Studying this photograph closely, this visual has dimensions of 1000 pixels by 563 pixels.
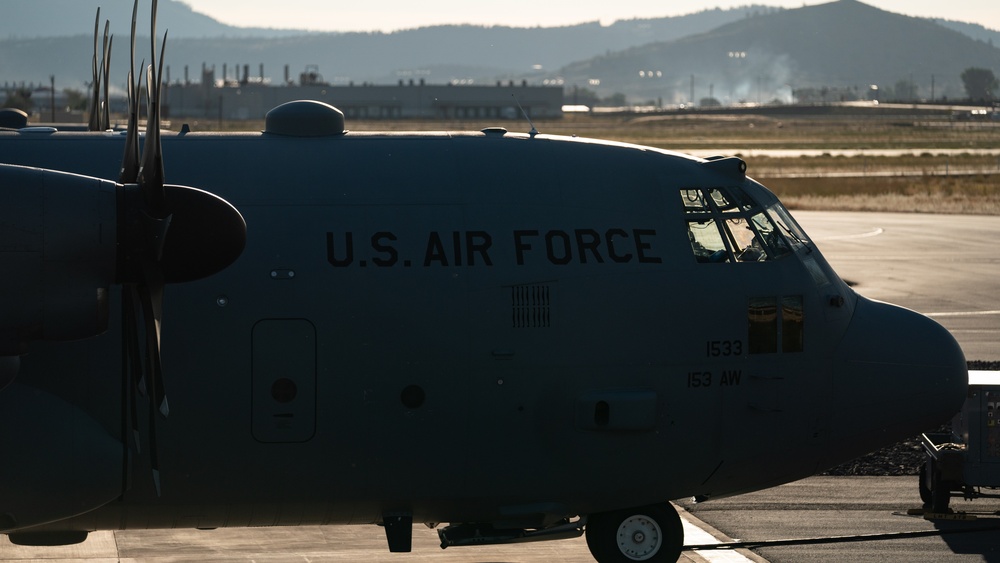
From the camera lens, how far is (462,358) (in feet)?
36.8

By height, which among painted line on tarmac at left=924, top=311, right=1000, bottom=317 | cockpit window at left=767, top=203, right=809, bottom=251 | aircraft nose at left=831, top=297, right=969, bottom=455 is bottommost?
painted line on tarmac at left=924, top=311, right=1000, bottom=317

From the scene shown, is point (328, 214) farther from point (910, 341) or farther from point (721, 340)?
point (910, 341)

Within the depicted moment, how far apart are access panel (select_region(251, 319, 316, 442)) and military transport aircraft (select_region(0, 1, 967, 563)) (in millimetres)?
20

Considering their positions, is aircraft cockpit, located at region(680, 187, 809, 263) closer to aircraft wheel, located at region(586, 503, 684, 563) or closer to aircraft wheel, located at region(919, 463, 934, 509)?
aircraft wheel, located at region(586, 503, 684, 563)

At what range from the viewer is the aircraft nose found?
12.2m

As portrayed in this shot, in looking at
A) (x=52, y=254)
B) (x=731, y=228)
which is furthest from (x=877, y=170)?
(x=52, y=254)

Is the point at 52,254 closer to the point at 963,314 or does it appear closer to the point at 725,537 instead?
the point at 725,537

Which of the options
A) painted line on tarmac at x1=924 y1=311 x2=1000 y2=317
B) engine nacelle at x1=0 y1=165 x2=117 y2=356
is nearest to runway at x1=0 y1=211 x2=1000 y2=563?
engine nacelle at x1=0 y1=165 x2=117 y2=356

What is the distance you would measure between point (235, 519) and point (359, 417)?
1.58 meters

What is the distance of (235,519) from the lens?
1135 centimetres

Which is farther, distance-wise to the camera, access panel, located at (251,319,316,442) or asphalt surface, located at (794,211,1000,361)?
asphalt surface, located at (794,211,1000,361)

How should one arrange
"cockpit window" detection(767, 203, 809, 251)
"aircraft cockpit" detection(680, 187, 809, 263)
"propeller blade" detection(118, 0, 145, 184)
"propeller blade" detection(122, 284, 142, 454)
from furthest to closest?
"cockpit window" detection(767, 203, 809, 251) < "aircraft cockpit" detection(680, 187, 809, 263) < "propeller blade" detection(122, 284, 142, 454) < "propeller blade" detection(118, 0, 145, 184)

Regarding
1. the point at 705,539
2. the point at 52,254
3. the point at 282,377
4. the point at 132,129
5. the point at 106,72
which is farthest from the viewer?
the point at 705,539

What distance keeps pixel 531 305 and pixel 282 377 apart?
2.41m
